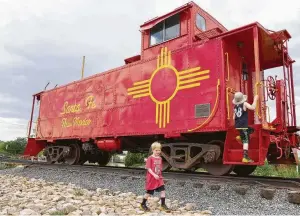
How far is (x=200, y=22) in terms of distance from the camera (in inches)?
343

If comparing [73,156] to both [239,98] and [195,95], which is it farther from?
[239,98]

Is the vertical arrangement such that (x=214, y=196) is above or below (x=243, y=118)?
below

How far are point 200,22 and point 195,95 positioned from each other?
2.55 m

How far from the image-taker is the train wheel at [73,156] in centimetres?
1200

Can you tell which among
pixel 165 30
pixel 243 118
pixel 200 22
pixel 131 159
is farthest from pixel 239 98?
pixel 131 159

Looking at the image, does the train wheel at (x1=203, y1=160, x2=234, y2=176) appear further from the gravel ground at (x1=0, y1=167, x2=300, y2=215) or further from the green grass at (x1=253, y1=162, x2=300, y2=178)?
the green grass at (x1=253, y1=162, x2=300, y2=178)

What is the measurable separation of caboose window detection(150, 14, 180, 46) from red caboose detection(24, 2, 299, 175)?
3cm

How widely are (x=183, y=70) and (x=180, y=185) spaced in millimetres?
3006

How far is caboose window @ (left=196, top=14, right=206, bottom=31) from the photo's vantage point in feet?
28.0

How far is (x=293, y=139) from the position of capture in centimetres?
752

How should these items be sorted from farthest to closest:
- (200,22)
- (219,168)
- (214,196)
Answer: (200,22) < (219,168) < (214,196)

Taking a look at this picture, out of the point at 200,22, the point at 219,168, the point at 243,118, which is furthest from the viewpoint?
the point at 200,22

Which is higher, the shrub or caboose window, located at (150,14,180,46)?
caboose window, located at (150,14,180,46)

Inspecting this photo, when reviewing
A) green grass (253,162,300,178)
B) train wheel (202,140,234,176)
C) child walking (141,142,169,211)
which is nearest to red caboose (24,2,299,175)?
train wheel (202,140,234,176)
